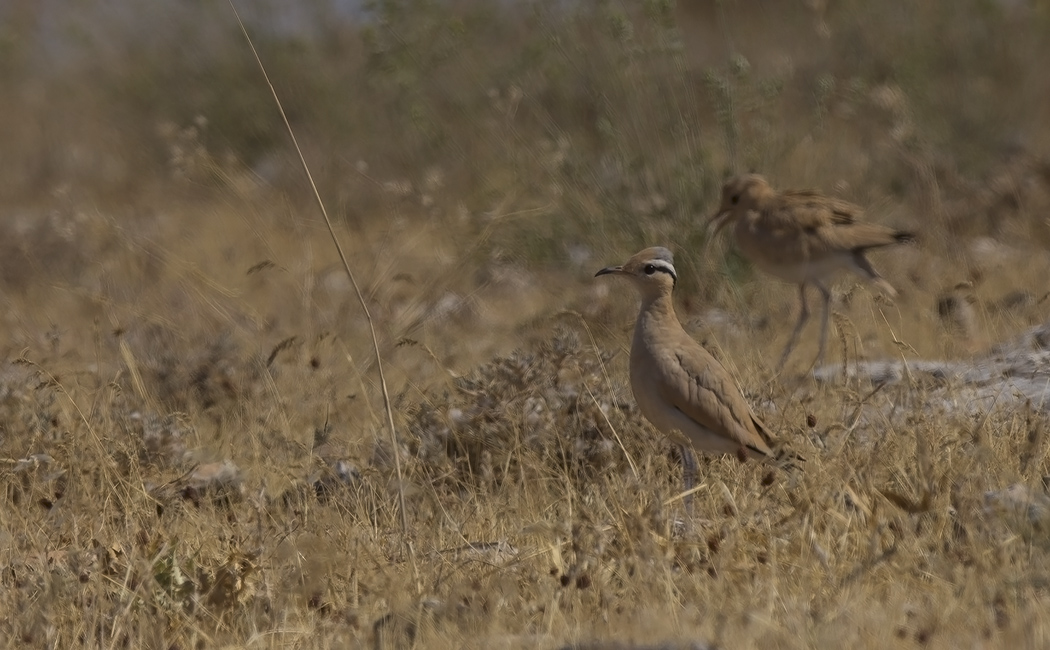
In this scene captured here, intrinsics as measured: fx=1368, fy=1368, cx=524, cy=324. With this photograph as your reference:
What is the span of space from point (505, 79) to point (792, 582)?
246 inches

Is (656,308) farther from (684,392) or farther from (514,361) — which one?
(514,361)

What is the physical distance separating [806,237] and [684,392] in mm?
2739

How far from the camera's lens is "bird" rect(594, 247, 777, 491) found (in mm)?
4453

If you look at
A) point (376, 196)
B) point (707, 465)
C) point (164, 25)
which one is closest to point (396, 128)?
point (376, 196)

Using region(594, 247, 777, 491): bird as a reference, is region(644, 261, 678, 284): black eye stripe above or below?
above

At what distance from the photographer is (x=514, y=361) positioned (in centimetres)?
524

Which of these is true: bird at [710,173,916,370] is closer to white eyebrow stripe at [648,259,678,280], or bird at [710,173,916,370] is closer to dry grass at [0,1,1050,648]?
dry grass at [0,1,1050,648]

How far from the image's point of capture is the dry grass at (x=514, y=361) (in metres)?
3.61

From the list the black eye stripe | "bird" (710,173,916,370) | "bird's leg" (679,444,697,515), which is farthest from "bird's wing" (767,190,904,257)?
"bird's leg" (679,444,697,515)

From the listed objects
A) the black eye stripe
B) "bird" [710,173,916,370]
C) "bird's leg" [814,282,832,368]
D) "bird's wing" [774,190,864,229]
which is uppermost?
the black eye stripe

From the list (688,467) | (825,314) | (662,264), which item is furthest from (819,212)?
(688,467)

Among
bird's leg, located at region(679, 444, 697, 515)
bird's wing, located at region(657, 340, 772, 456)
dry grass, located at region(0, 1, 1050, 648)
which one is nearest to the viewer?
dry grass, located at region(0, 1, 1050, 648)

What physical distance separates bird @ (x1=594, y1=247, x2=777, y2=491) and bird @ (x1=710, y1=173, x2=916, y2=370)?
7.06 ft

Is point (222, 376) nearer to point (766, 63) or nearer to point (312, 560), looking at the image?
point (312, 560)
